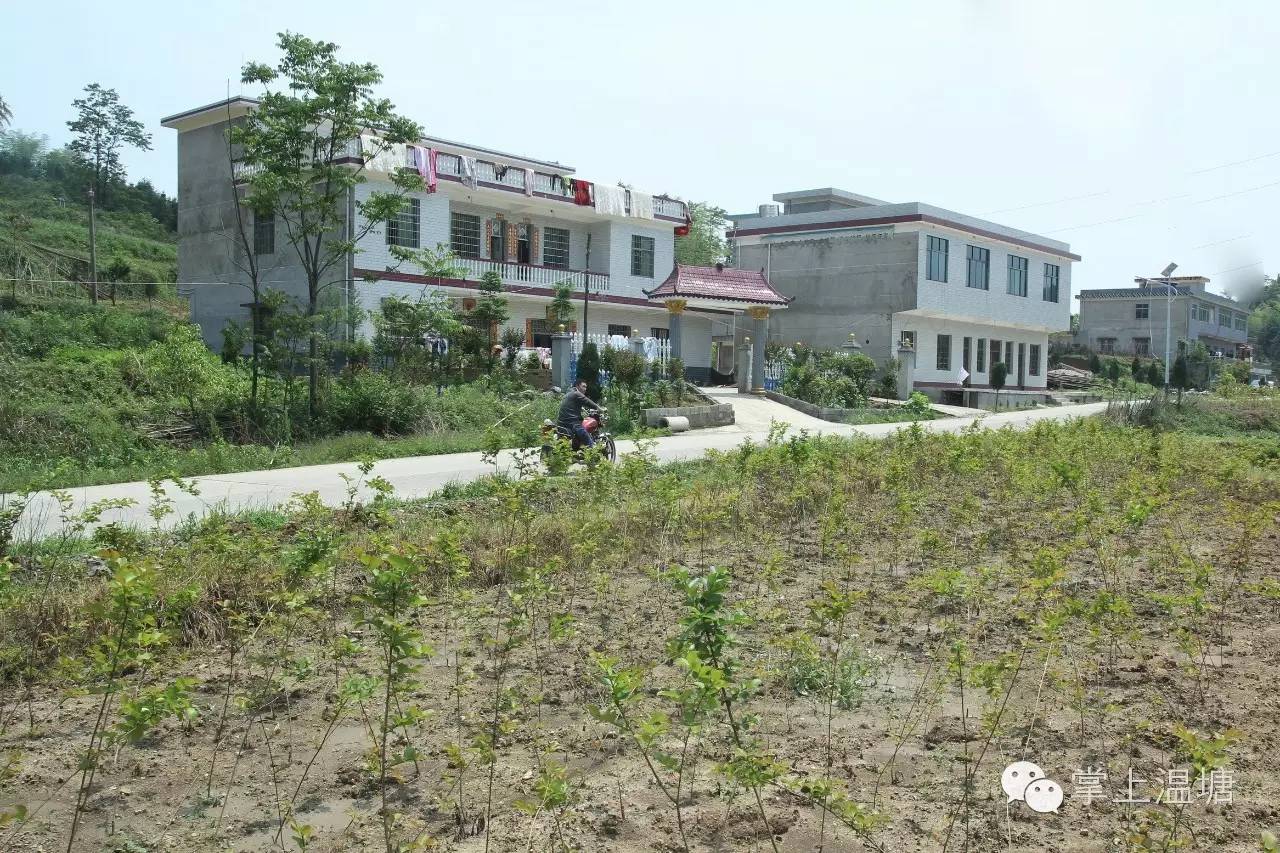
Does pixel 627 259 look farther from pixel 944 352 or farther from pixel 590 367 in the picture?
pixel 944 352

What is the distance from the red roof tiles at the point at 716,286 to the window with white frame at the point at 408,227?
663 centimetres

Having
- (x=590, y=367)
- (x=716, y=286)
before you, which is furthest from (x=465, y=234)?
(x=590, y=367)

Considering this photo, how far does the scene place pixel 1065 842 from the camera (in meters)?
3.65

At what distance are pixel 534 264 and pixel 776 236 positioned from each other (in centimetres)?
1075

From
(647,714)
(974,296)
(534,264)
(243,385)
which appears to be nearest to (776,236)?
(974,296)

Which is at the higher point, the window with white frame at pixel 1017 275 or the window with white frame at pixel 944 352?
the window with white frame at pixel 1017 275

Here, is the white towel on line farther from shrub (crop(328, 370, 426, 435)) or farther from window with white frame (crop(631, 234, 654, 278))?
shrub (crop(328, 370, 426, 435))

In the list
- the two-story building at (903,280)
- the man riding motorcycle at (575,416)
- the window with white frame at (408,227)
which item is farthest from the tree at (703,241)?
the man riding motorcycle at (575,416)

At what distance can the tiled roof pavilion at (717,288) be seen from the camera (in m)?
28.1

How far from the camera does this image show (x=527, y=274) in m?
31.6

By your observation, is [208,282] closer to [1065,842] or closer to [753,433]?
[753,433]

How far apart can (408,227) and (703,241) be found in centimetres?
3379

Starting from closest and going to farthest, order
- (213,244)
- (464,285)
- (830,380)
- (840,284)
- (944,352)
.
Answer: (464,285), (830,380), (213,244), (840,284), (944,352)

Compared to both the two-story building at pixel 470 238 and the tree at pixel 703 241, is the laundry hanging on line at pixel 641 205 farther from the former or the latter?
the tree at pixel 703 241
